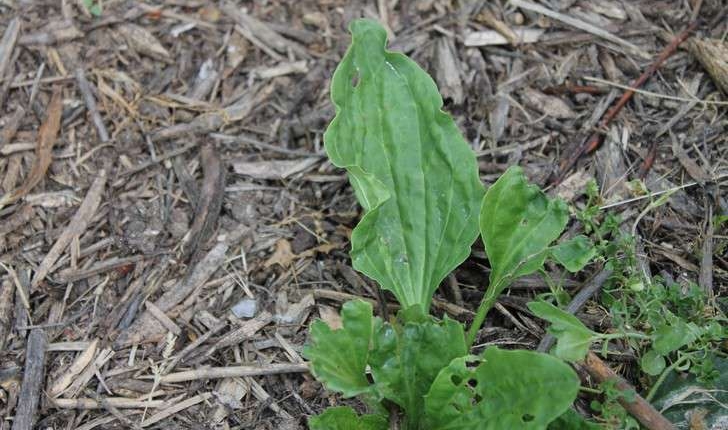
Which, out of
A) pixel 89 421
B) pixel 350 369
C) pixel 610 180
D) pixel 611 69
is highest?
pixel 611 69

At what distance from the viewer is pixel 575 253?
2441 mm

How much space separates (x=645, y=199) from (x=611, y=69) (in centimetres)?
73

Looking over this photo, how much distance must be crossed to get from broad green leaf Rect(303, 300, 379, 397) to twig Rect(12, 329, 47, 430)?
1.03 metres

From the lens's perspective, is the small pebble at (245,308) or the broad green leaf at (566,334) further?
the small pebble at (245,308)

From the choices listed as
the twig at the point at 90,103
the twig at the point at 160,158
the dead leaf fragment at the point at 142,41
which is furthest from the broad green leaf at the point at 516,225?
the dead leaf fragment at the point at 142,41

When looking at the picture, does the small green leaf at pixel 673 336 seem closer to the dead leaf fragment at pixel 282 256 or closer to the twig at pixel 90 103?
the dead leaf fragment at pixel 282 256

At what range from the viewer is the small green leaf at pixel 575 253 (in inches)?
95.1

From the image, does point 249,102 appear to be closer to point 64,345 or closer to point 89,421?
point 64,345

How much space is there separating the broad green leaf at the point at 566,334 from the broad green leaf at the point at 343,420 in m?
0.59

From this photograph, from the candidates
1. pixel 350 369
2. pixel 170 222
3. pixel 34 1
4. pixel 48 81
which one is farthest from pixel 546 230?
pixel 34 1

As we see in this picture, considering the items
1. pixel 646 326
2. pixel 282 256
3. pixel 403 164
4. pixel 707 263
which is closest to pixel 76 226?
pixel 282 256

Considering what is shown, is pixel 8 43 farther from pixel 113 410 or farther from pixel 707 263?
pixel 707 263

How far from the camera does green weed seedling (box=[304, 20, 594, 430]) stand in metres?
2.15

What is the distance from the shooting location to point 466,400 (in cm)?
216
